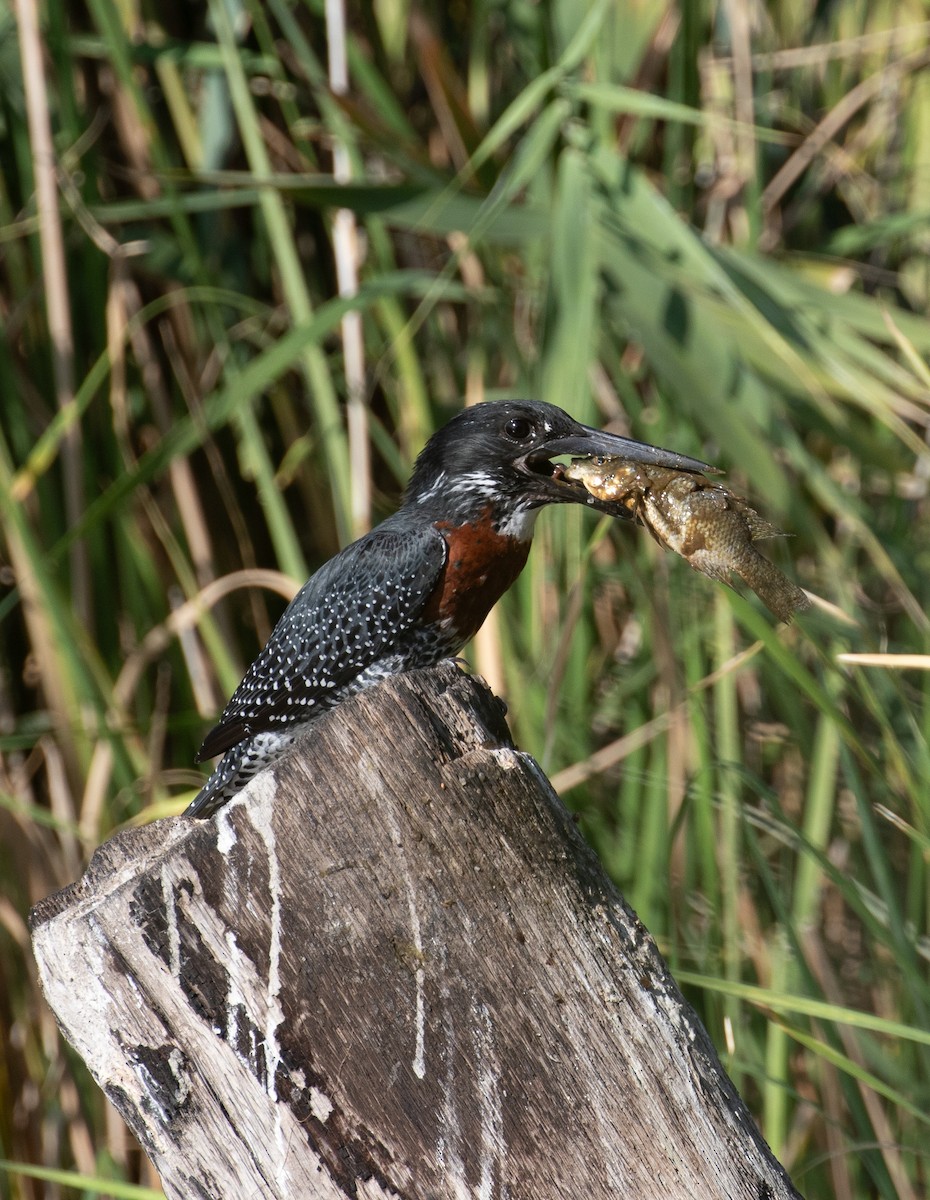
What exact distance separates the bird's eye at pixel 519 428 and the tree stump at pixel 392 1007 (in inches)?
55.0

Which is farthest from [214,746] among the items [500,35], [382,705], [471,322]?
[500,35]

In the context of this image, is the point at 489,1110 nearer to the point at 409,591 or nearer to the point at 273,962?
the point at 273,962

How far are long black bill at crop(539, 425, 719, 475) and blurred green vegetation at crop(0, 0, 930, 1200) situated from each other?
186 millimetres

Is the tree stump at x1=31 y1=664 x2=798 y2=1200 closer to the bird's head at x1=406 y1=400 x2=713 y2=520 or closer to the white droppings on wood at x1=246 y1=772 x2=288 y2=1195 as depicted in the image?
the white droppings on wood at x1=246 y1=772 x2=288 y2=1195

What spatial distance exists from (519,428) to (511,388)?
71 cm

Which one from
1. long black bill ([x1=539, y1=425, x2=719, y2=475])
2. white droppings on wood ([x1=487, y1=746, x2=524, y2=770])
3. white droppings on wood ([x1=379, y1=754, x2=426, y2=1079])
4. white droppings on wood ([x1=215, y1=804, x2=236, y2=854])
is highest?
long black bill ([x1=539, y1=425, x2=719, y2=475])

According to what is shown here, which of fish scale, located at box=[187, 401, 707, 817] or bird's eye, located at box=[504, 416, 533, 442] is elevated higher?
bird's eye, located at box=[504, 416, 533, 442]

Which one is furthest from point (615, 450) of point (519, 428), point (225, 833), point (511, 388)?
point (225, 833)

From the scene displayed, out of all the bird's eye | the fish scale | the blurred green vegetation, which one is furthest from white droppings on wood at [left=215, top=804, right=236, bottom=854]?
the bird's eye

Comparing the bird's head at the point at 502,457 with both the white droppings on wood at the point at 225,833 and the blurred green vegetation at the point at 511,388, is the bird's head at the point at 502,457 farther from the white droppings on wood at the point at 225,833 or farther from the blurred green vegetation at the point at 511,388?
the white droppings on wood at the point at 225,833

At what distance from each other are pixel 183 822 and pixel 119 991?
519mm

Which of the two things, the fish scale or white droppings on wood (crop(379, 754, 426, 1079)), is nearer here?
white droppings on wood (crop(379, 754, 426, 1079))

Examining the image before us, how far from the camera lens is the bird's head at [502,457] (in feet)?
8.76

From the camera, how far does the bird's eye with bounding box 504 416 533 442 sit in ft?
8.89
